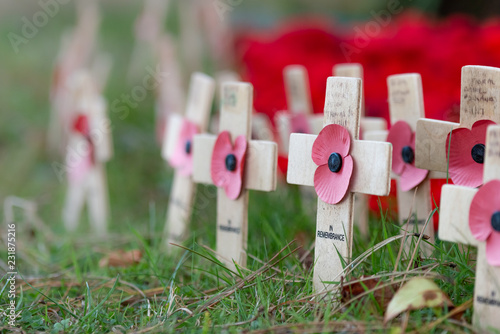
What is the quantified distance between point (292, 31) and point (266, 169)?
7.25ft

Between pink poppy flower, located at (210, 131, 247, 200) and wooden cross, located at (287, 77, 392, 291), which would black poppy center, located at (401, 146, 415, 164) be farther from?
pink poppy flower, located at (210, 131, 247, 200)

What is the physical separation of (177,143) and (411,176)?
3.15 feet

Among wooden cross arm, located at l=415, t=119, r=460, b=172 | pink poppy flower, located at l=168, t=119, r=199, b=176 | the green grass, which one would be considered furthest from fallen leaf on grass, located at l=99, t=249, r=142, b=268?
wooden cross arm, located at l=415, t=119, r=460, b=172

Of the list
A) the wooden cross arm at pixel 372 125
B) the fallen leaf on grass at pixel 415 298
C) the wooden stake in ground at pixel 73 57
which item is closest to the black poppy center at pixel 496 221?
the fallen leaf on grass at pixel 415 298

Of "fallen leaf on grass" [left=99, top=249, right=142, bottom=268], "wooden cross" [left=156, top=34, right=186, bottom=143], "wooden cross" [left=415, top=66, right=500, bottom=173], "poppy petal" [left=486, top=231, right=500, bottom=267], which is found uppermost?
"wooden cross" [left=156, top=34, right=186, bottom=143]

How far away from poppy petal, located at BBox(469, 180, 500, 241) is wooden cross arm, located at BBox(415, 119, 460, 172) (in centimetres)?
29

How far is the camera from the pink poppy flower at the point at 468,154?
1471 millimetres

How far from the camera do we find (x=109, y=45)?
263 inches

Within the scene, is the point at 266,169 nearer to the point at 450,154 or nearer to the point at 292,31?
the point at 450,154

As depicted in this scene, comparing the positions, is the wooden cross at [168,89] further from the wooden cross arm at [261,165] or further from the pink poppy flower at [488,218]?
the pink poppy flower at [488,218]

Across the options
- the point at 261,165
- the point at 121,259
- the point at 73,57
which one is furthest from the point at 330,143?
the point at 73,57

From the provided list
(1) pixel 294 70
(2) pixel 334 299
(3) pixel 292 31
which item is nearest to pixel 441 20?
(3) pixel 292 31

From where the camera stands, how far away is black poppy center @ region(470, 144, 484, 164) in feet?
4.83

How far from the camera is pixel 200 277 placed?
1.85 meters
